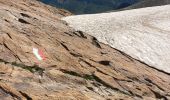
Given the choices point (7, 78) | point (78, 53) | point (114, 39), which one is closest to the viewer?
point (7, 78)

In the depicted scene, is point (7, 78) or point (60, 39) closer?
point (7, 78)

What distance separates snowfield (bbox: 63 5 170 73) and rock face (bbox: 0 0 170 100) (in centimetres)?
156

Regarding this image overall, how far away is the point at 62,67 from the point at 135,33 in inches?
528

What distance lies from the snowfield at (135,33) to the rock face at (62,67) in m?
1.56

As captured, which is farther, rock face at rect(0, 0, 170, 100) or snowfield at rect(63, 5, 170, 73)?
snowfield at rect(63, 5, 170, 73)

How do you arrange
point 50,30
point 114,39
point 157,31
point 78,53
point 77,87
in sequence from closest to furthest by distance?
point 77,87, point 78,53, point 50,30, point 114,39, point 157,31

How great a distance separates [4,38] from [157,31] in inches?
711

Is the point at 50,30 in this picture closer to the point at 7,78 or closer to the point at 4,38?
the point at 4,38

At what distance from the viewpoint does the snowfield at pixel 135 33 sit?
31.9 metres

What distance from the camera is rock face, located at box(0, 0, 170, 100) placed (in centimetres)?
2188

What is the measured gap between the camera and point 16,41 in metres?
24.9

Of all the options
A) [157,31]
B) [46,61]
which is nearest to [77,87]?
[46,61]

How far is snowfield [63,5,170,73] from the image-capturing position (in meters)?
31.9

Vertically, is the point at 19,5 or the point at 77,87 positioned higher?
the point at 19,5
